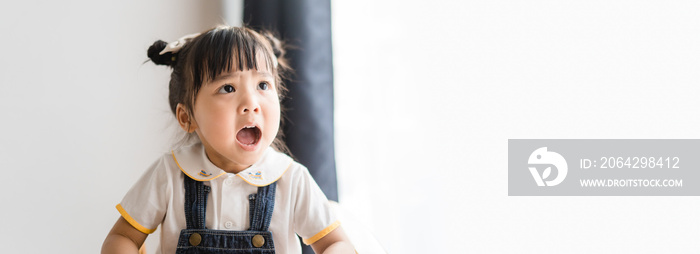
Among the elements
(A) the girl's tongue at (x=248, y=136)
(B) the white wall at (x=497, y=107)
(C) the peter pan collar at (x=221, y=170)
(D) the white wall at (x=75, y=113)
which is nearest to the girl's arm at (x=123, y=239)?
(C) the peter pan collar at (x=221, y=170)

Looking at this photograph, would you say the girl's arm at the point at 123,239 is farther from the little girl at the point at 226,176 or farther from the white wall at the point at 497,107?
the white wall at the point at 497,107

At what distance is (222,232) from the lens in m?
1.07

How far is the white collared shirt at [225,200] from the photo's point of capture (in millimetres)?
1091

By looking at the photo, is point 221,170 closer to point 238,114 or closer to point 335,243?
A: point 238,114

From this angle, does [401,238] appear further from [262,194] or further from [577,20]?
[577,20]

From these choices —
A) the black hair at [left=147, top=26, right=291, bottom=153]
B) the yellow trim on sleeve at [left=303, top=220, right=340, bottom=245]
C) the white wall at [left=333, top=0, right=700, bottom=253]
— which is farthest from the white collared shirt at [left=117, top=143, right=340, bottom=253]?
the white wall at [left=333, top=0, right=700, bottom=253]

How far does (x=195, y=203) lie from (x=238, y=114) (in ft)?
0.60

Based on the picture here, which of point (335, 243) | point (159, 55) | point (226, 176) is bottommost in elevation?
point (335, 243)

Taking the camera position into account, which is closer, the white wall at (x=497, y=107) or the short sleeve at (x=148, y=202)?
the short sleeve at (x=148, y=202)

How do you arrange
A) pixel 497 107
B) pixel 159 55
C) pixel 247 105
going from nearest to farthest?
1. pixel 247 105
2. pixel 159 55
3. pixel 497 107

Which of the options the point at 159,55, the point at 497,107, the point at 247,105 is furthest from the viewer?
the point at 497,107

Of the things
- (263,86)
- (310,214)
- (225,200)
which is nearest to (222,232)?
(225,200)

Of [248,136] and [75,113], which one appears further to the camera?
[75,113]

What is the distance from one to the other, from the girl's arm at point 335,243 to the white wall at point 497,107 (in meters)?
0.43
